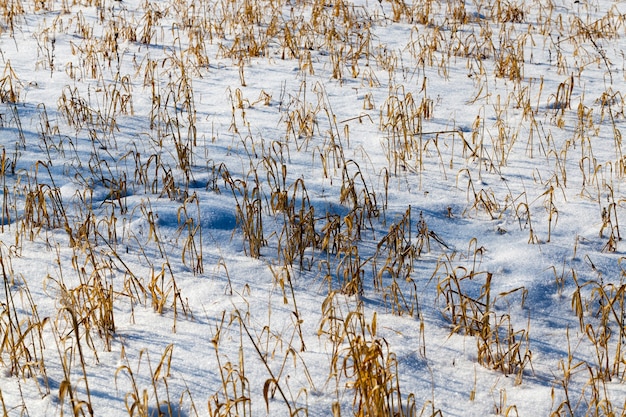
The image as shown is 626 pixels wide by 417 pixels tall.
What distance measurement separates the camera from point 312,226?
11.6ft

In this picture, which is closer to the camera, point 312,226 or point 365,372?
point 365,372

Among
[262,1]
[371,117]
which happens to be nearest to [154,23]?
[262,1]

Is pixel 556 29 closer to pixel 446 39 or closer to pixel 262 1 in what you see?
pixel 446 39

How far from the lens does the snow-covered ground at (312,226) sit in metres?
2.59

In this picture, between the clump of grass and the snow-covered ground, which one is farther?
the snow-covered ground

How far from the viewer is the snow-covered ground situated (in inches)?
102

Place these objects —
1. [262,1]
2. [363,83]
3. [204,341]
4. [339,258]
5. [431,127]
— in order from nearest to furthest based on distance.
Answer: [204,341] → [339,258] → [431,127] → [363,83] → [262,1]

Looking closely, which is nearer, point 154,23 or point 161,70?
point 161,70

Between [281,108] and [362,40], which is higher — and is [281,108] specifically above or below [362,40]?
below

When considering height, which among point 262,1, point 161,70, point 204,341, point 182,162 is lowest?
point 204,341

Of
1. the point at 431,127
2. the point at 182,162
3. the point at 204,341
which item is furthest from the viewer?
the point at 431,127

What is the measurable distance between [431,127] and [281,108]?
123 cm

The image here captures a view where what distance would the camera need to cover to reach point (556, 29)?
7945mm

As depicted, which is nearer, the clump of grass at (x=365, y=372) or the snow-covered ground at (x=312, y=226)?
the clump of grass at (x=365, y=372)
